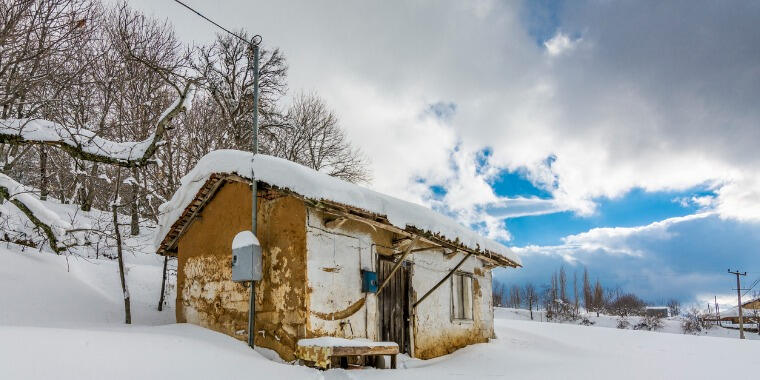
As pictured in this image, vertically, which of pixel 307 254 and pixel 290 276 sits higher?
pixel 307 254

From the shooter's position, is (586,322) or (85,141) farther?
(586,322)

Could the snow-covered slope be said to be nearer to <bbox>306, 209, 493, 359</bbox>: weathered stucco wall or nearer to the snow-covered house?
the snow-covered house

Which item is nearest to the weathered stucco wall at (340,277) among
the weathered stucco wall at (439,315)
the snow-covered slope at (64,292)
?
the weathered stucco wall at (439,315)

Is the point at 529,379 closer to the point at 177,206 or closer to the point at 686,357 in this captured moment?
the point at 177,206

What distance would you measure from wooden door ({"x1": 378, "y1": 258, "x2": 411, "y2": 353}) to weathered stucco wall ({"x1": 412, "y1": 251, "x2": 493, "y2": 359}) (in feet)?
0.86

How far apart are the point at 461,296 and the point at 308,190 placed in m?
6.57

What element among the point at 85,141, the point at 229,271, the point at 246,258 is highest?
the point at 85,141

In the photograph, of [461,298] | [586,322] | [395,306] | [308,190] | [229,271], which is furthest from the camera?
[586,322]

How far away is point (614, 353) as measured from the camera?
41.6ft

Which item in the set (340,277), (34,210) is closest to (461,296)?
(340,277)

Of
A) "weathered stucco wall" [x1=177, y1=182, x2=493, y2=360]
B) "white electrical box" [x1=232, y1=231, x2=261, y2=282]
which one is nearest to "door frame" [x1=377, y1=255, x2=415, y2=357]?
"weathered stucco wall" [x1=177, y1=182, x2=493, y2=360]

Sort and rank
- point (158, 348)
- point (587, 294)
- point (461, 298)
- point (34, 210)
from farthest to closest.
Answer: point (587, 294), point (461, 298), point (34, 210), point (158, 348)

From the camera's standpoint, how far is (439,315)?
1094cm

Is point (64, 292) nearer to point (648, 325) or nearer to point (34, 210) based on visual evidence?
point (34, 210)
